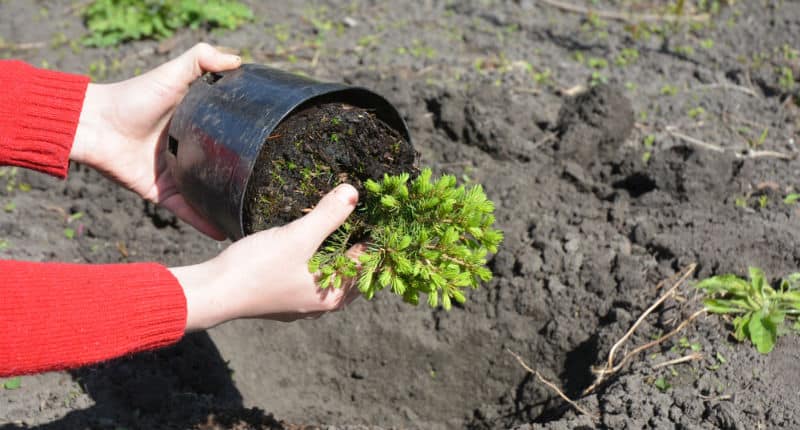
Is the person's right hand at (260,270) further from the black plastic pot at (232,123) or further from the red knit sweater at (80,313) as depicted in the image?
the black plastic pot at (232,123)

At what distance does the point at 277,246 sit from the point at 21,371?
77 centimetres

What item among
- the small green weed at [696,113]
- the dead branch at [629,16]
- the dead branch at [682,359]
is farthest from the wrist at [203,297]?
the dead branch at [629,16]

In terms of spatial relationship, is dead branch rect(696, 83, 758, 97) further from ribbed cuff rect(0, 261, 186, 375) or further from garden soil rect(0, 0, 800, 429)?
ribbed cuff rect(0, 261, 186, 375)

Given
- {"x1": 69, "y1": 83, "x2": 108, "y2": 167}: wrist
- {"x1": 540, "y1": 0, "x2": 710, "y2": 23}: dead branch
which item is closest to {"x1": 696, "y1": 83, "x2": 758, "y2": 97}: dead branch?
{"x1": 540, "y1": 0, "x2": 710, "y2": 23}: dead branch

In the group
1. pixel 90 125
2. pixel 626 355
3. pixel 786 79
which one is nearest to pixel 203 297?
pixel 90 125

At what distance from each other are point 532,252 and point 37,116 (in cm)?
220

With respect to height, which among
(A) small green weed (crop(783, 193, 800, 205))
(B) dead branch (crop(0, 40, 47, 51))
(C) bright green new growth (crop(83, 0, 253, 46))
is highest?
(C) bright green new growth (crop(83, 0, 253, 46))

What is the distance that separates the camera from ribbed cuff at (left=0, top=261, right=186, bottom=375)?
1.86 metres

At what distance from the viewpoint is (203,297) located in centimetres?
206

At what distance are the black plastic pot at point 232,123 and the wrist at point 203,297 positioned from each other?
259 mm

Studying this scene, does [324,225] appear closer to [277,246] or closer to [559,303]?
[277,246]

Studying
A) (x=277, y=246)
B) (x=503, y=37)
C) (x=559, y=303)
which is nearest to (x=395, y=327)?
(x=559, y=303)

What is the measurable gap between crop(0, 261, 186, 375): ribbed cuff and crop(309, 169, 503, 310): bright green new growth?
0.47 m

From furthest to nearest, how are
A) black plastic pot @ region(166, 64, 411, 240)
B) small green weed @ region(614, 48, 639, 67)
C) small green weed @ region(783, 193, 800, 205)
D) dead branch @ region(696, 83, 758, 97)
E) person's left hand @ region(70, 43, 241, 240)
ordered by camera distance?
1. small green weed @ region(614, 48, 639, 67)
2. dead branch @ region(696, 83, 758, 97)
3. small green weed @ region(783, 193, 800, 205)
4. person's left hand @ region(70, 43, 241, 240)
5. black plastic pot @ region(166, 64, 411, 240)
